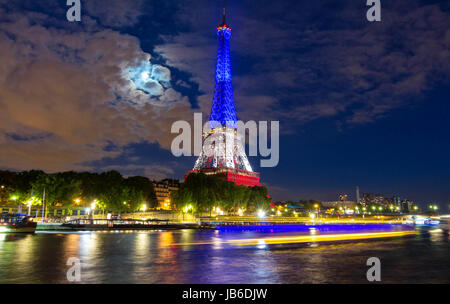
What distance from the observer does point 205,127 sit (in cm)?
19338

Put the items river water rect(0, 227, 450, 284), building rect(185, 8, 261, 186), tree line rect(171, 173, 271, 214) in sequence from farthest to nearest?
building rect(185, 8, 261, 186) < tree line rect(171, 173, 271, 214) < river water rect(0, 227, 450, 284)

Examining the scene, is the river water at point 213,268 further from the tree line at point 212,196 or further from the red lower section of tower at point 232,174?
the red lower section of tower at point 232,174

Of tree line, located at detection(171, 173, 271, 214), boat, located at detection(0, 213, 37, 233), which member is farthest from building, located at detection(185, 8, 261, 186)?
boat, located at detection(0, 213, 37, 233)

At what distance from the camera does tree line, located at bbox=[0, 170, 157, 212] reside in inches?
3607

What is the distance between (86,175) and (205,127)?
3171 inches

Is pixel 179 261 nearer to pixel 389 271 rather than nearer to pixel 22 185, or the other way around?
pixel 389 271

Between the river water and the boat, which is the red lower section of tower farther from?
the river water

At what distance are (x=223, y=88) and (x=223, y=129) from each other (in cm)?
2145

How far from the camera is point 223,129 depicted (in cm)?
18312

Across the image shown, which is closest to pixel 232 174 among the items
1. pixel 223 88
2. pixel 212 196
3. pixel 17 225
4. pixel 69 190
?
pixel 223 88

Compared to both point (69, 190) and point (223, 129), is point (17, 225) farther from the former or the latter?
point (223, 129)

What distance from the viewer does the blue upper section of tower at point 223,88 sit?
18175 centimetres

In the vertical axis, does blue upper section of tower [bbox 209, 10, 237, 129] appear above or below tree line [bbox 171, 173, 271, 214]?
above
